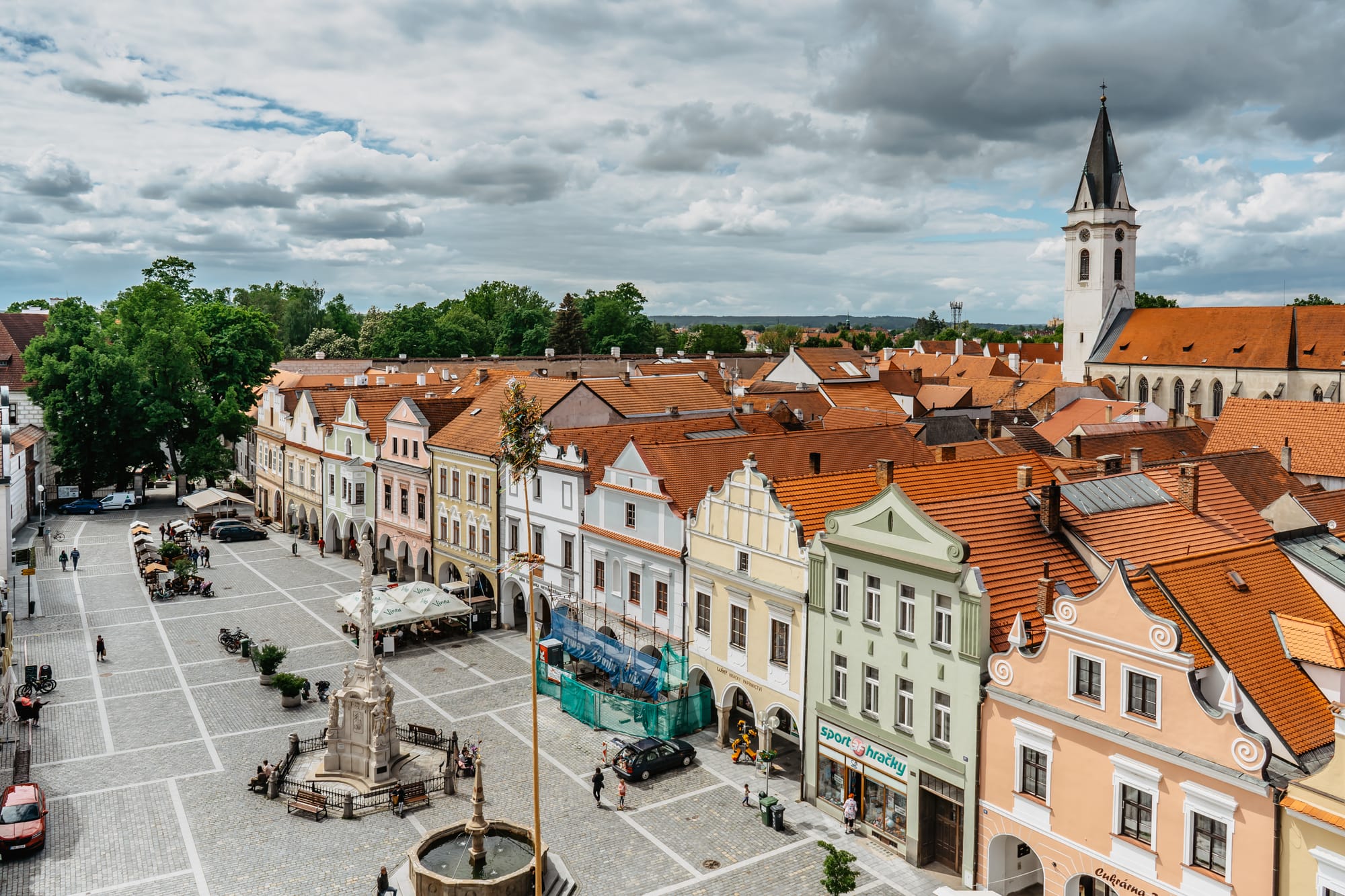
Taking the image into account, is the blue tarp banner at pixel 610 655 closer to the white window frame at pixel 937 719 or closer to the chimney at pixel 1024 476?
→ the white window frame at pixel 937 719

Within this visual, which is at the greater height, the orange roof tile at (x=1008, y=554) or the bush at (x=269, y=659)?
the orange roof tile at (x=1008, y=554)

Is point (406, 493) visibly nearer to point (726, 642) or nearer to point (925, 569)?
point (726, 642)

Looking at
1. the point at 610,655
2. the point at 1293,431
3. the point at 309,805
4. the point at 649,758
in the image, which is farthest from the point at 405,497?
the point at 1293,431

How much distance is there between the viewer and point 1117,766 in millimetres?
20859

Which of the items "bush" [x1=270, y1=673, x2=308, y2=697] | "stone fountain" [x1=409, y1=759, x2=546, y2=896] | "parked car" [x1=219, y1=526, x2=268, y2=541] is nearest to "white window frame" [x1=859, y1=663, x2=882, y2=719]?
"stone fountain" [x1=409, y1=759, x2=546, y2=896]

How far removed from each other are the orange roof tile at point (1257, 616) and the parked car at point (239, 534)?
191ft

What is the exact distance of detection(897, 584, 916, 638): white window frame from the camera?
83.9ft

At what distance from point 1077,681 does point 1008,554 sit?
15.3ft

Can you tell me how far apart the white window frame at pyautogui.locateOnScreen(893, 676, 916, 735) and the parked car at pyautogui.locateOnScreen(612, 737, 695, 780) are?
767 centimetres

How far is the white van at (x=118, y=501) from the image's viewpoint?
76.4 meters

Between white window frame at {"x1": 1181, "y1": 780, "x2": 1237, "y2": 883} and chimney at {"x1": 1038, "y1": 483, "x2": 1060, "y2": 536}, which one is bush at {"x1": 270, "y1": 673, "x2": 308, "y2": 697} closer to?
chimney at {"x1": 1038, "y1": 483, "x2": 1060, "y2": 536}

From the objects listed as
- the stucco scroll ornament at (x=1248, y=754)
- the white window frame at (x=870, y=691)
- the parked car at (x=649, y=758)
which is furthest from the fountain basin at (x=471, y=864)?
the stucco scroll ornament at (x=1248, y=754)

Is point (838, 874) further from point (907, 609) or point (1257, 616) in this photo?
point (1257, 616)

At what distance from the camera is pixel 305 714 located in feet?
118
